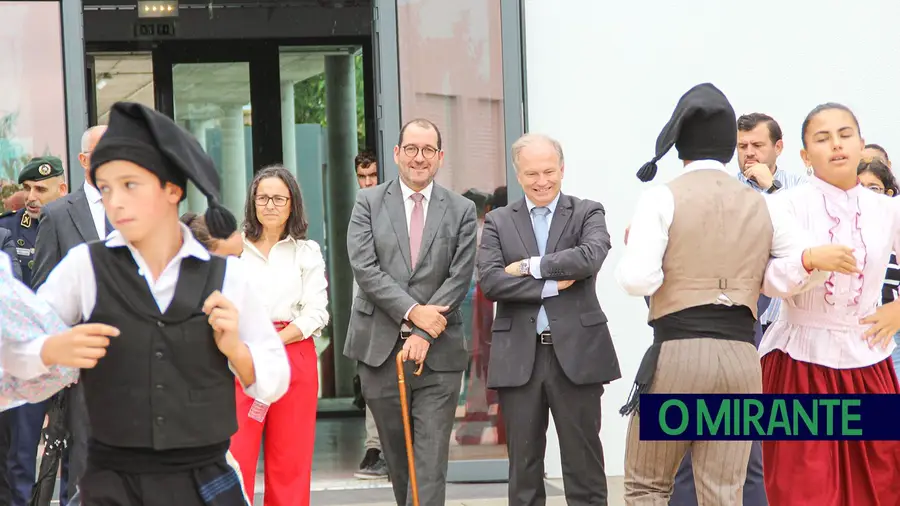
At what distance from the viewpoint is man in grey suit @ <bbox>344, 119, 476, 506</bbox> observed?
550 centimetres

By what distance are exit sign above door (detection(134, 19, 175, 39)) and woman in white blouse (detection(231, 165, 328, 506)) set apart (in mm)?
5088

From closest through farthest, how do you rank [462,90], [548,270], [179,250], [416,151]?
[179,250], [548,270], [416,151], [462,90]

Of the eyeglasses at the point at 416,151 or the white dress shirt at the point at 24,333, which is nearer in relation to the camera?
the white dress shirt at the point at 24,333

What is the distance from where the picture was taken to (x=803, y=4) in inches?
293

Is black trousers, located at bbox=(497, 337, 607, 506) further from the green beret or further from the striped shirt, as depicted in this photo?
the green beret

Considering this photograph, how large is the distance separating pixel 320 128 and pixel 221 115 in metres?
0.92

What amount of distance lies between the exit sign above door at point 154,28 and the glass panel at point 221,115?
1.08 ft

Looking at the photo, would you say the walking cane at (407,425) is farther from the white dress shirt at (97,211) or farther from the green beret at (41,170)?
the green beret at (41,170)

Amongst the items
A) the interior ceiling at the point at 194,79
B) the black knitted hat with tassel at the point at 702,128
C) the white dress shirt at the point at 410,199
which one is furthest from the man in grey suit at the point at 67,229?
the interior ceiling at the point at 194,79

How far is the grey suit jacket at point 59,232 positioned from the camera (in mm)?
5254

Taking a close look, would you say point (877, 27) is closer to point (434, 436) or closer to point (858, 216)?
point (858, 216)

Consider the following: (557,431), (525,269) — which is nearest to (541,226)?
(525,269)

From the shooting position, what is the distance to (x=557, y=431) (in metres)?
5.35

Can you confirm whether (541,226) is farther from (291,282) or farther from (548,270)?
(291,282)
